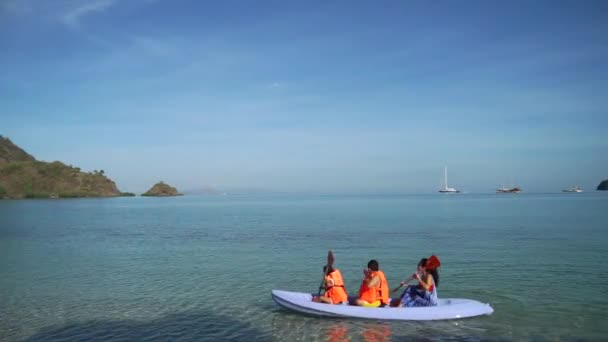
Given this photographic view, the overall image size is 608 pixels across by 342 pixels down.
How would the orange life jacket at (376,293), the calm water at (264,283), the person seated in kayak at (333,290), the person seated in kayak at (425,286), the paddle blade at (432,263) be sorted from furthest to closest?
the person seated in kayak at (333,290) < the orange life jacket at (376,293) < the person seated in kayak at (425,286) < the paddle blade at (432,263) < the calm water at (264,283)

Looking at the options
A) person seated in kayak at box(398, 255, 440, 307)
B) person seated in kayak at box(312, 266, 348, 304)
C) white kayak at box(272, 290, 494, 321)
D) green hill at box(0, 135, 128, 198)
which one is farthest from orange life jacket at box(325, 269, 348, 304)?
green hill at box(0, 135, 128, 198)

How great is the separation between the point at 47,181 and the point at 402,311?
188 metres

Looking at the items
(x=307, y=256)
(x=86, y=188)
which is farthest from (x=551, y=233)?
(x=86, y=188)

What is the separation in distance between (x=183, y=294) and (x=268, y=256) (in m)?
8.75

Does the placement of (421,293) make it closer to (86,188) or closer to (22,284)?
(22,284)

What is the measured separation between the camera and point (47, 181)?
17200 cm

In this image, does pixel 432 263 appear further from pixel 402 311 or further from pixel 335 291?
pixel 335 291

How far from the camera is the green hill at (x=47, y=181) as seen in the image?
162 meters

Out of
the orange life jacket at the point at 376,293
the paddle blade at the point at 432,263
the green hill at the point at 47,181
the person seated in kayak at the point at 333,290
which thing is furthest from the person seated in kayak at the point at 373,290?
the green hill at the point at 47,181

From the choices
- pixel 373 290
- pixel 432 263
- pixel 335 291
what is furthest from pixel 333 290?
pixel 432 263

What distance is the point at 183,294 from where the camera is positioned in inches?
609

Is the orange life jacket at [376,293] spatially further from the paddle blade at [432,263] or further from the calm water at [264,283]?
the paddle blade at [432,263]

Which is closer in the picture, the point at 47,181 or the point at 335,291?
the point at 335,291

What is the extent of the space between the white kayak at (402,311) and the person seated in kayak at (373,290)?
1.23 feet
